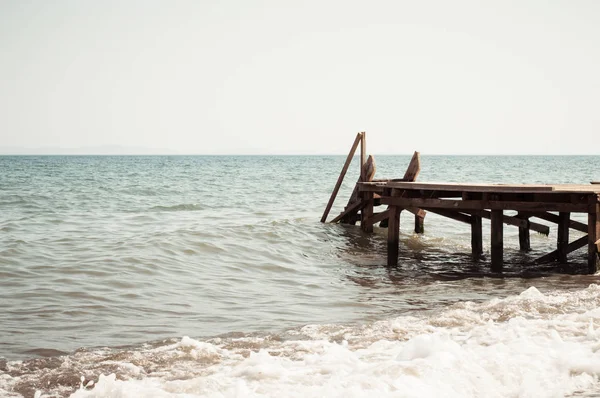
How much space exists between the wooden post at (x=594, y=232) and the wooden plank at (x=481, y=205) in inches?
4.6

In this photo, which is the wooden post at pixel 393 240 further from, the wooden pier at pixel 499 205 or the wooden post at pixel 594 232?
the wooden post at pixel 594 232

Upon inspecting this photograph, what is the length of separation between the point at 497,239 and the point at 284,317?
187 inches

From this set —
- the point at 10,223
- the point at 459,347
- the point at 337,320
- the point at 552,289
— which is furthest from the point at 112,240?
the point at 459,347

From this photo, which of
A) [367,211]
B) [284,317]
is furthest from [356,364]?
[367,211]

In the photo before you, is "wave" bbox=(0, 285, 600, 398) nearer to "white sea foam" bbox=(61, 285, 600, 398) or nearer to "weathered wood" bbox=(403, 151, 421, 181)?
"white sea foam" bbox=(61, 285, 600, 398)

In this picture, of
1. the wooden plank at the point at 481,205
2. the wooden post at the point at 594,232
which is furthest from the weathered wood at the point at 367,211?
the wooden post at the point at 594,232

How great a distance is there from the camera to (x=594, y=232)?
10.4 metres

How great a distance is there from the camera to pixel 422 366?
5.48 metres

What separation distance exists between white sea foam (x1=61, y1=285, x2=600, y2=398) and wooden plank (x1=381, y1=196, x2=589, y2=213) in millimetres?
3060

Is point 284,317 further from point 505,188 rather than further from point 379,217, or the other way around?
point 379,217

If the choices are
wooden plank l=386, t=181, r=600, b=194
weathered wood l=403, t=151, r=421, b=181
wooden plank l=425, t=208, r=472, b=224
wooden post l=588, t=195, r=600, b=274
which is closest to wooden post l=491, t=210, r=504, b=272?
wooden plank l=386, t=181, r=600, b=194

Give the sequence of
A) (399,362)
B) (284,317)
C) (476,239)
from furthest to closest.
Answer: (476,239) < (284,317) < (399,362)

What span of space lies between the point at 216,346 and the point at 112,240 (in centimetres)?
925

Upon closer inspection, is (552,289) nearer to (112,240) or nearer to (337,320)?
(337,320)
